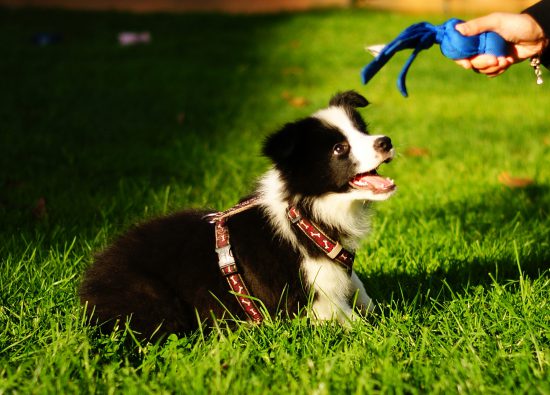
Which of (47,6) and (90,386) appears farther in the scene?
(47,6)

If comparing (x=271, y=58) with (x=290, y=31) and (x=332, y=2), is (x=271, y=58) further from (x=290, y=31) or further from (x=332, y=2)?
(x=332, y=2)

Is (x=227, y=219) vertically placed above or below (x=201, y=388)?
above

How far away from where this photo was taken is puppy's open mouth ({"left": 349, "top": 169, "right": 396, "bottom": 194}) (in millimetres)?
2820

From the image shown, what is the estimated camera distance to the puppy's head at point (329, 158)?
2.81m

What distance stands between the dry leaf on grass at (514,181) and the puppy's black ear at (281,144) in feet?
8.81

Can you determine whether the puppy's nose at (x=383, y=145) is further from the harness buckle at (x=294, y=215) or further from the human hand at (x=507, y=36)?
the human hand at (x=507, y=36)

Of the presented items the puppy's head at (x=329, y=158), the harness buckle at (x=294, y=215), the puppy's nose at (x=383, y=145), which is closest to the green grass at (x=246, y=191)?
the harness buckle at (x=294, y=215)

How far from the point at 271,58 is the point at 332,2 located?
11118 millimetres

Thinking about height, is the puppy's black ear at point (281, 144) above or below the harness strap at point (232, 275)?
above

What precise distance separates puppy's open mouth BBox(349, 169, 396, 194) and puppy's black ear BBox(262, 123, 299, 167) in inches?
12.2

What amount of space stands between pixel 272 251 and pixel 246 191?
6.02 feet

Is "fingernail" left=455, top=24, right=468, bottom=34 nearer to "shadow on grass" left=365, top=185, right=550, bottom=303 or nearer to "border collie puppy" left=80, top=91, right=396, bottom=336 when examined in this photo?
"border collie puppy" left=80, top=91, right=396, bottom=336

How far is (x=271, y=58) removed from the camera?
1121 cm

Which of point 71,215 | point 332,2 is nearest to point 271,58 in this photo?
point 71,215
